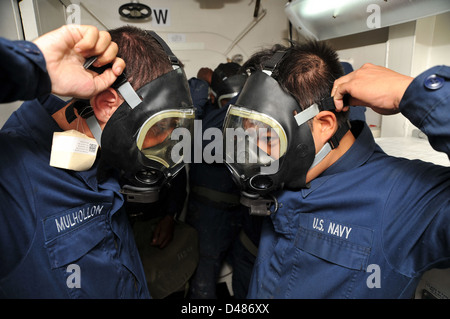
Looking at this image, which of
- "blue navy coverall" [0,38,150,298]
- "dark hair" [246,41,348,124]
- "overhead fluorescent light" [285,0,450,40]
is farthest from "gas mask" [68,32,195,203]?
"overhead fluorescent light" [285,0,450,40]

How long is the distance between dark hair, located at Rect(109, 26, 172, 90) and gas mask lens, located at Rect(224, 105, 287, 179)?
13.3 inches

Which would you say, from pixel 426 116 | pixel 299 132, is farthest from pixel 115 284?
pixel 426 116

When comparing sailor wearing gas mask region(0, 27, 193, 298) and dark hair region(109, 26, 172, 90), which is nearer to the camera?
sailor wearing gas mask region(0, 27, 193, 298)

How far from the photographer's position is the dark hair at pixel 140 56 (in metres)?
0.98

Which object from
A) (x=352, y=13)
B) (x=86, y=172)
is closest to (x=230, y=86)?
(x=352, y=13)

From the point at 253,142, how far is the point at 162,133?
37cm

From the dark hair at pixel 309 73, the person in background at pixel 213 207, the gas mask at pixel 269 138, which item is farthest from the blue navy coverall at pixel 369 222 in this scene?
the person in background at pixel 213 207

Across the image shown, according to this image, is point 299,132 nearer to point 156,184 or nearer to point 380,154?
point 380,154

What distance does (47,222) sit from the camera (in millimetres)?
846

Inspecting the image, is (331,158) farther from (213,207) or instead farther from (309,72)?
(213,207)

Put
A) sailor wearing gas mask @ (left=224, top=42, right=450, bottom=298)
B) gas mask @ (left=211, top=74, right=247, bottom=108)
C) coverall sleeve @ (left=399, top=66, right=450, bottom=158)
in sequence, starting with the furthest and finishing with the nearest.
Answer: gas mask @ (left=211, top=74, right=247, bottom=108) < sailor wearing gas mask @ (left=224, top=42, right=450, bottom=298) < coverall sleeve @ (left=399, top=66, right=450, bottom=158)

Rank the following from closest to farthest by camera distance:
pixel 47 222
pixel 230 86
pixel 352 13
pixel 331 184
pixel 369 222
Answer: pixel 47 222 → pixel 369 222 → pixel 331 184 → pixel 352 13 → pixel 230 86

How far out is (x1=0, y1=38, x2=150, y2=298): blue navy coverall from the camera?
78 cm

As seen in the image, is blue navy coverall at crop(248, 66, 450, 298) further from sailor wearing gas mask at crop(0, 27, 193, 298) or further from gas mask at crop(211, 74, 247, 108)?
gas mask at crop(211, 74, 247, 108)
